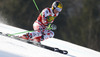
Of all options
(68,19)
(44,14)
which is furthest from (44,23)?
(68,19)

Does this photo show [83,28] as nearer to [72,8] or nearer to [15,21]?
[72,8]

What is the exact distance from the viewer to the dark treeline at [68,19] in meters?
18.4

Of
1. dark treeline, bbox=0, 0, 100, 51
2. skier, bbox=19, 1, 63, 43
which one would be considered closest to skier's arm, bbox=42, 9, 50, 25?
skier, bbox=19, 1, 63, 43

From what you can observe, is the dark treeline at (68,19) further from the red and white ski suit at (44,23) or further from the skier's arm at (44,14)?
the skier's arm at (44,14)

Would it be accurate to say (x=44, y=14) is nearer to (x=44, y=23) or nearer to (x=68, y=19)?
(x=44, y=23)

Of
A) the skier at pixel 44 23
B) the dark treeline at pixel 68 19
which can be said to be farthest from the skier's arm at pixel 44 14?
the dark treeline at pixel 68 19

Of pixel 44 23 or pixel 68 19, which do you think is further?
pixel 68 19

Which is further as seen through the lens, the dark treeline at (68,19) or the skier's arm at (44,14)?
the dark treeline at (68,19)

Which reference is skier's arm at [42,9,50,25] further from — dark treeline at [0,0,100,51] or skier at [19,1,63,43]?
dark treeline at [0,0,100,51]

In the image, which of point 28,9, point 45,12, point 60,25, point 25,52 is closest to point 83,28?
point 60,25

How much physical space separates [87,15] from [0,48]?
15239mm

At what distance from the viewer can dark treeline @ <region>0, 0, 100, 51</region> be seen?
18.4 metres

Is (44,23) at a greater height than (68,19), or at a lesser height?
lesser

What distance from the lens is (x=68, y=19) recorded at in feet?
64.4
